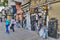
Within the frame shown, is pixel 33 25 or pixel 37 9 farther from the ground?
pixel 37 9

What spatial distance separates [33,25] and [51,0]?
5.44 meters

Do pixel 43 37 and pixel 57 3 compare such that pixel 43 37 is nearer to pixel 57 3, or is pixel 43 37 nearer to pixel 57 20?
pixel 57 20

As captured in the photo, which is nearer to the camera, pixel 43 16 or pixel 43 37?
pixel 43 37

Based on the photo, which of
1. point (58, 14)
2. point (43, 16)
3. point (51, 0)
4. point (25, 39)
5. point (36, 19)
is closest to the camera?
point (25, 39)

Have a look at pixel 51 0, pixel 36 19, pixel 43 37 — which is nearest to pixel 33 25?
pixel 36 19

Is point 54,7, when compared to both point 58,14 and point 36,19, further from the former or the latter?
point 36,19

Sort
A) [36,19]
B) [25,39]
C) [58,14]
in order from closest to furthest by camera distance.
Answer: [25,39] → [58,14] → [36,19]

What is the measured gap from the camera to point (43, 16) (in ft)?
76.6

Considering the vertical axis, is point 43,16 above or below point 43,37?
above

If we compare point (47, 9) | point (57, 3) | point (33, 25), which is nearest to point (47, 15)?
point (47, 9)

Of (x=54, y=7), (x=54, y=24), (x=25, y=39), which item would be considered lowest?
(x=25, y=39)

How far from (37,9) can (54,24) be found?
877 centimetres

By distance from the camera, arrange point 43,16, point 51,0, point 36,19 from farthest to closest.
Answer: point 36,19 → point 43,16 → point 51,0

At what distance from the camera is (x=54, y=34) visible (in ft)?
58.6
